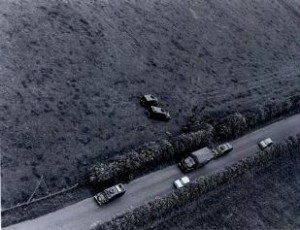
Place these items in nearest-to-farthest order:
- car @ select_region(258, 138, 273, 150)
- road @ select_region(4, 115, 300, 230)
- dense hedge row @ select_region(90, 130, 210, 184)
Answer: road @ select_region(4, 115, 300, 230) < dense hedge row @ select_region(90, 130, 210, 184) < car @ select_region(258, 138, 273, 150)

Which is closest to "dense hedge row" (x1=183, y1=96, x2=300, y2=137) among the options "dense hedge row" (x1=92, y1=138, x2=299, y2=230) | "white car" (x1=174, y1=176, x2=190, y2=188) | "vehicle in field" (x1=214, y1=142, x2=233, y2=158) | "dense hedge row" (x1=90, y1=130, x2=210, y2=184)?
"vehicle in field" (x1=214, y1=142, x2=233, y2=158)

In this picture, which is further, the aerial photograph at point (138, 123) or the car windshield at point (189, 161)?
the car windshield at point (189, 161)

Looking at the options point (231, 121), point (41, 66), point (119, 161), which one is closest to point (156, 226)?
point (119, 161)

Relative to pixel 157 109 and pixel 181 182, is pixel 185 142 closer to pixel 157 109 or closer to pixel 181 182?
pixel 181 182

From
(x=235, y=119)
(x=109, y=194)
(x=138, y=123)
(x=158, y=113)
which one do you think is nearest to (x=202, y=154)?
(x=158, y=113)

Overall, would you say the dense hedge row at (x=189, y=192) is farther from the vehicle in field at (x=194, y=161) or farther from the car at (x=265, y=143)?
the vehicle in field at (x=194, y=161)

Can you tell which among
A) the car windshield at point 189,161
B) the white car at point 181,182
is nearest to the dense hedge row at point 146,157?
the car windshield at point 189,161

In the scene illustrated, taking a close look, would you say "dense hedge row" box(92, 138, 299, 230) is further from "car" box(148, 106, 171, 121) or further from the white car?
"car" box(148, 106, 171, 121)

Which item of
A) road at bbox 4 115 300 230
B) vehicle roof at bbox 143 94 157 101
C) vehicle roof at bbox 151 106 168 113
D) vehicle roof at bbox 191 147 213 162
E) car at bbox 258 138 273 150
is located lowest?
road at bbox 4 115 300 230

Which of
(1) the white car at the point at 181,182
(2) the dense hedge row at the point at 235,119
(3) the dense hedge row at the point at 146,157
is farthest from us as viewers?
(2) the dense hedge row at the point at 235,119
